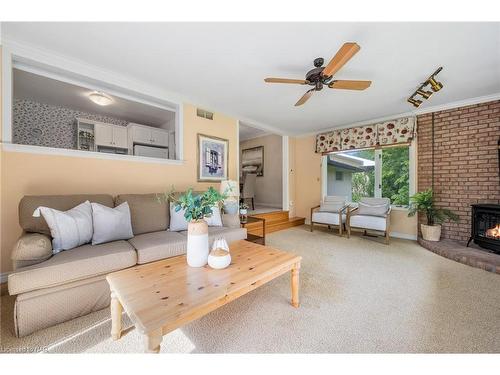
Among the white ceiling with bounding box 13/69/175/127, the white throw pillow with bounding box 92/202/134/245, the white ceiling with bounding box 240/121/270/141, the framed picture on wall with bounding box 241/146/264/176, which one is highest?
the white ceiling with bounding box 240/121/270/141

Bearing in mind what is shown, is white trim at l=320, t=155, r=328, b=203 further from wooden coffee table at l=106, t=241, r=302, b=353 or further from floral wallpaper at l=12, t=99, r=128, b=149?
floral wallpaper at l=12, t=99, r=128, b=149

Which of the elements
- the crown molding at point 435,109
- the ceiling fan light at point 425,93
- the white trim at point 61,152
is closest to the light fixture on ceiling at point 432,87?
the ceiling fan light at point 425,93

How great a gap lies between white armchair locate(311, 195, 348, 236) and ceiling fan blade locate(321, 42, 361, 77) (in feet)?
8.80

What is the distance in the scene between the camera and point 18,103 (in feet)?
10.6

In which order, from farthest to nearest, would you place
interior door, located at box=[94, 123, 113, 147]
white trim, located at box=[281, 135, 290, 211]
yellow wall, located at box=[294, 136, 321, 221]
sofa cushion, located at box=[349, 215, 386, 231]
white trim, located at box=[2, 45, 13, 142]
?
white trim, located at box=[281, 135, 290, 211], yellow wall, located at box=[294, 136, 321, 221], interior door, located at box=[94, 123, 113, 147], sofa cushion, located at box=[349, 215, 386, 231], white trim, located at box=[2, 45, 13, 142]

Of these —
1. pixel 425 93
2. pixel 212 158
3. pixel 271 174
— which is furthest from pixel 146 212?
pixel 271 174

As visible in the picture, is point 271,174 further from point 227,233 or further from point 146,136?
point 227,233

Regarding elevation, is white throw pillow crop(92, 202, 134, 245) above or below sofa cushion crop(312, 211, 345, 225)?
above

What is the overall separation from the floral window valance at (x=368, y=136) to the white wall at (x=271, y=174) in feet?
3.98

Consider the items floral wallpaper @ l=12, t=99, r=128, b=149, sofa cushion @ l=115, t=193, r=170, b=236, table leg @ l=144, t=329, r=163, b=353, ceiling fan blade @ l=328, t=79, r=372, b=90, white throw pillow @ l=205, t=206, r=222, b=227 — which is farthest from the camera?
floral wallpaper @ l=12, t=99, r=128, b=149

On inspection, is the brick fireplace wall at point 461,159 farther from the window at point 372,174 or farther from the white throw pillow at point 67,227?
the white throw pillow at point 67,227

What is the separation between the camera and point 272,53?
2.00 meters

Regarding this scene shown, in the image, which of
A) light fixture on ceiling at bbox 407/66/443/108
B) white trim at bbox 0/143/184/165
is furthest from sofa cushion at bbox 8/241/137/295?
light fixture on ceiling at bbox 407/66/443/108

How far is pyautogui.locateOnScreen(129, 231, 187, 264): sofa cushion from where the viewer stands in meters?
1.72
